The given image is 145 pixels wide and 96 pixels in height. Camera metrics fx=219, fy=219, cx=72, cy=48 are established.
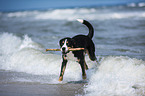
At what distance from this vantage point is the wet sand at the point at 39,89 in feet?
14.3

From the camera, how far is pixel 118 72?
5.39m

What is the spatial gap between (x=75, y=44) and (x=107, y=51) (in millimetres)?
3365

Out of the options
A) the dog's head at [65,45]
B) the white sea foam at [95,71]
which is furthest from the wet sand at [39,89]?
the dog's head at [65,45]

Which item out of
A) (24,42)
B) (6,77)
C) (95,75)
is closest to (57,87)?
(95,75)

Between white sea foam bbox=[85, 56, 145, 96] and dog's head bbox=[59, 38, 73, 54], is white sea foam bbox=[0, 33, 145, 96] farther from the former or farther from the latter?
dog's head bbox=[59, 38, 73, 54]

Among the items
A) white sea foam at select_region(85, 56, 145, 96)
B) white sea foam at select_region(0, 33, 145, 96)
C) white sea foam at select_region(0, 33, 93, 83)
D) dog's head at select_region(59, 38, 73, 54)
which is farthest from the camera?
white sea foam at select_region(0, 33, 93, 83)

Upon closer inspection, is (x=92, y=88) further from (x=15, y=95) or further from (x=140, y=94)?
(x=15, y=95)

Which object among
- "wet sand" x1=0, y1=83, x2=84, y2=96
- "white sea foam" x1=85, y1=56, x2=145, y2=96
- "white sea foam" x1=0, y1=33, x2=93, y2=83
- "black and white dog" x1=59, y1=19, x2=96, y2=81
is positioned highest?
"black and white dog" x1=59, y1=19, x2=96, y2=81

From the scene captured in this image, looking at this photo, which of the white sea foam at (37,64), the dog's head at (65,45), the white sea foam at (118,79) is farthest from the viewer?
the white sea foam at (37,64)

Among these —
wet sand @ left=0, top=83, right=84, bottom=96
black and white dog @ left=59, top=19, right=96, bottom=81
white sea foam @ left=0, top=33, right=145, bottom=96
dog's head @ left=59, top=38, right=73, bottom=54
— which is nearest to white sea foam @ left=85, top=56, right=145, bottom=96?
white sea foam @ left=0, top=33, right=145, bottom=96

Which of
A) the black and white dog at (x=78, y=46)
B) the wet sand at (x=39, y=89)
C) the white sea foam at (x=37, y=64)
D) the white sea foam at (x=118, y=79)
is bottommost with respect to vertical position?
the white sea foam at (x=37, y=64)

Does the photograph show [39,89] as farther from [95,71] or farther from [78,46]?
[95,71]

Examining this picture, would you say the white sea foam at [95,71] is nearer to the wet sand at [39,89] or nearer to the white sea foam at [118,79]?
the white sea foam at [118,79]

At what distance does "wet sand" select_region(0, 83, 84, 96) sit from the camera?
435 cm
